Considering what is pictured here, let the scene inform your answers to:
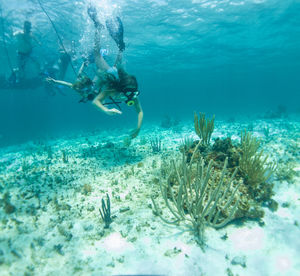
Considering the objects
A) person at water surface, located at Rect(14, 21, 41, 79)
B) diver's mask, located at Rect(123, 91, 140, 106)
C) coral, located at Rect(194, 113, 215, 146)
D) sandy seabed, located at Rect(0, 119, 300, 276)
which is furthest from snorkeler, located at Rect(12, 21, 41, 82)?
coral, located at Rect(194, 113, 215, 146)

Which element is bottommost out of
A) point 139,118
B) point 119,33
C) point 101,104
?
point 139,118

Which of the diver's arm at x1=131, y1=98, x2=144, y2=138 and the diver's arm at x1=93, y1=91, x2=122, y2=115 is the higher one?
the diver's arm at x1=93, y1=91, x2=122, y2=115

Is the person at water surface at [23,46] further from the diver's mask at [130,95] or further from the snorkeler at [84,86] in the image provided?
the diver's mask at [130,95]

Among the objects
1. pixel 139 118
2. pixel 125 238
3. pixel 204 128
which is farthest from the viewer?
pixel 204 128

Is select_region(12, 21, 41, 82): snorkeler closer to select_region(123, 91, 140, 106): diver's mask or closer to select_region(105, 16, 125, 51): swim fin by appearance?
select_region(105, 16, 125, 51): swim fin

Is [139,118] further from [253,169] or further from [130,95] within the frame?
[253,169]

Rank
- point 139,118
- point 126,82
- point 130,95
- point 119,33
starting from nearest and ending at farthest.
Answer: point 126,82 < point 130,95 < point 139,118 < point 119,33

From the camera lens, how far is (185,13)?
19.3 metres

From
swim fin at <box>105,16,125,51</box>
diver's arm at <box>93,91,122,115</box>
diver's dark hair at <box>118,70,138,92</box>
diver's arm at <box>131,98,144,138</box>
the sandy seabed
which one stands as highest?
swim fin at <box>105,16,125,51</box>

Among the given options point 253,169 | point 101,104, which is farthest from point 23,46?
point 253,169

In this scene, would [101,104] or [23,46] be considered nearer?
[101,104]

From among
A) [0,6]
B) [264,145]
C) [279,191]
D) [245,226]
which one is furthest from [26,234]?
[0,6]

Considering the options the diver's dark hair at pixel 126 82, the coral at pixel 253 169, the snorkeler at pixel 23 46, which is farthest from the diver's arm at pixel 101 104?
the snorkeler at pixel 23 46

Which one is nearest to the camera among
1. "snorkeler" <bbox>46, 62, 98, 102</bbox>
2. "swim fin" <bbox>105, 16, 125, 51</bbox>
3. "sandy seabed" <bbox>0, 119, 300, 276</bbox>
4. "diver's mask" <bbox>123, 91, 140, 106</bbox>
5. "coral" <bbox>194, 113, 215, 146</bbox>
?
"sandy seabed" <bbox>0, 119, 300, 276</bbox>
